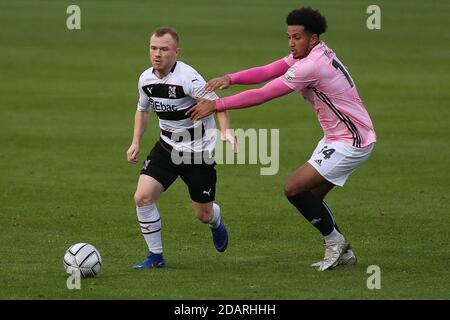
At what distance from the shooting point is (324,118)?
11797 mm

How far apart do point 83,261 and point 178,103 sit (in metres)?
2.01

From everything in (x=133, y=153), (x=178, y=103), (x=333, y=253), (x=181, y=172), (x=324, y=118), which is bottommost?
(x=333, y=253)

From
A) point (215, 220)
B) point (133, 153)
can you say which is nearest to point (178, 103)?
point (133, 153)

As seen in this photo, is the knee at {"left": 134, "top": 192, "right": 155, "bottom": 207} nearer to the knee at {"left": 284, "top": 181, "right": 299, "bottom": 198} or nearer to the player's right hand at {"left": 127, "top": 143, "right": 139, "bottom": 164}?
→ the player's right hand at {"left": 127, "top": 143, "right": 139, "bottom": 164}

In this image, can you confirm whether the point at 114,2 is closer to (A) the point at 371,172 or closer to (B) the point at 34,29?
(B) the point at 34,29

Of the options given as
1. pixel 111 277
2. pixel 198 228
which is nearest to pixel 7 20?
pixel 198 228

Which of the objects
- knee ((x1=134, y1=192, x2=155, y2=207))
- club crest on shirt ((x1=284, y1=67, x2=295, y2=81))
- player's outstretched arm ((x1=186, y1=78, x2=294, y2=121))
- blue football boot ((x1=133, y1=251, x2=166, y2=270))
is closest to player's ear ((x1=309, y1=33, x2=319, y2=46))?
club crest on shirt ((x1=284, y1=67, x2=295, y2=81))

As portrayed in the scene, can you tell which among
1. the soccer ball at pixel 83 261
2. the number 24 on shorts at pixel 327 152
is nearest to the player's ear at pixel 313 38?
the number 24 on shorts at pixel 327 152

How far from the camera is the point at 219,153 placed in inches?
803

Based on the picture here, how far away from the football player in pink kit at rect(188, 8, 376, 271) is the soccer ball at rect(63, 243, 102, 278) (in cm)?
176

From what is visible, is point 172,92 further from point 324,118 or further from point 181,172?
point 324,118

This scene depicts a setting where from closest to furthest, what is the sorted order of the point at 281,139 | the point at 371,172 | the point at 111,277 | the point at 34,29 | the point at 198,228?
the point at 111,277 < the point at 198,228 < the point at 371,172 < the point at 281,139 < the point at 34,29

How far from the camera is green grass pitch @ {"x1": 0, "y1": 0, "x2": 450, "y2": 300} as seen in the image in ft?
36.9
